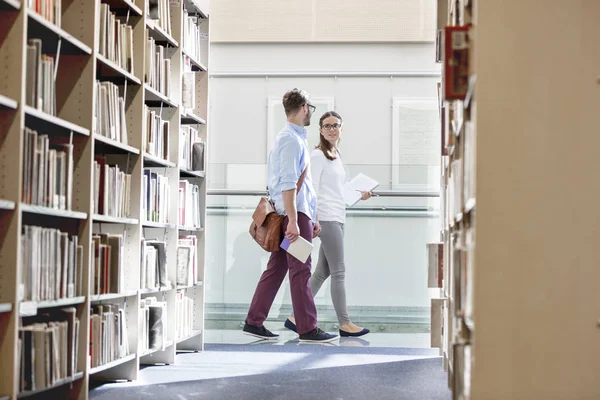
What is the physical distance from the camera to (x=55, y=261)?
333cm

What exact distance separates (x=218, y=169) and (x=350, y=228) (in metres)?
1.03

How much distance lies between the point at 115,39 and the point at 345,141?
3.28 meters

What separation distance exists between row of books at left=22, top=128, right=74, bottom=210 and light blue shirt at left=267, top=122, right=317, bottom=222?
77.0 inches

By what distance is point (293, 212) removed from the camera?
5.36 metres

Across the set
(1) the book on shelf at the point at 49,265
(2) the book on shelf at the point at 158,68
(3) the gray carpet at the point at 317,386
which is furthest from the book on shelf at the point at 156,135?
(3) the gray carpet at the point at 317,386

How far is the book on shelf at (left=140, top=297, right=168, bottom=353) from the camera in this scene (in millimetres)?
4402

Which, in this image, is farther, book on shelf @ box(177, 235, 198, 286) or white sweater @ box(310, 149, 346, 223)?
white sweater @ box(310, 149, 346, 223)

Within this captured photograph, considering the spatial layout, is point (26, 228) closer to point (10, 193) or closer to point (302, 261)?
point (10, 193)

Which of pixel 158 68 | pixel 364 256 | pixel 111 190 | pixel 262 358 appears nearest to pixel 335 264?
pixel 364 256

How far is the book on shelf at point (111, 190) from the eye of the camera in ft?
12.6

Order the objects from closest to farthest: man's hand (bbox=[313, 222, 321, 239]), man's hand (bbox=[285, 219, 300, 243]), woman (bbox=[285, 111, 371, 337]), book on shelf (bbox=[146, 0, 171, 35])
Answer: book on shelf (bbox=[146, 0, 171, 35]) → man's hand (bbox=[285, 219, 300, 243]) → man's hand (bbox=[313, 222, 321, 239]) → woman (bbox=[285, 111, 371, 337])

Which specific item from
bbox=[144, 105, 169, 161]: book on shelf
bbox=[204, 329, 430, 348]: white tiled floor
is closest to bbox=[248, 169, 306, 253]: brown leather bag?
bbox=[204, 329, 430, 348]: white tiled floor

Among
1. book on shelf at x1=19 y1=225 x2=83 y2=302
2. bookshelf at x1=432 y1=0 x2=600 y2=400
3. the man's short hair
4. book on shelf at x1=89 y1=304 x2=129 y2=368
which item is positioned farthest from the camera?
the man's short hair

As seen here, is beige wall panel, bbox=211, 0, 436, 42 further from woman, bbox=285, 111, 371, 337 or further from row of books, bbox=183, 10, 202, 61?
row of books, bbox=183, 10, 202, 61
